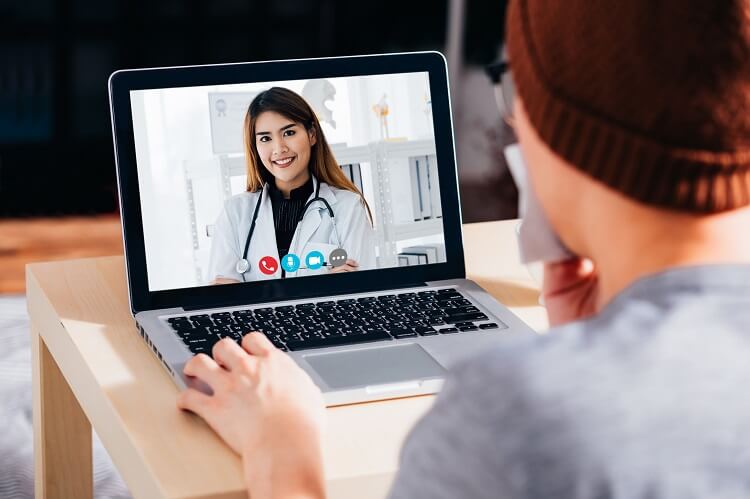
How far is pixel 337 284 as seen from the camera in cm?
126

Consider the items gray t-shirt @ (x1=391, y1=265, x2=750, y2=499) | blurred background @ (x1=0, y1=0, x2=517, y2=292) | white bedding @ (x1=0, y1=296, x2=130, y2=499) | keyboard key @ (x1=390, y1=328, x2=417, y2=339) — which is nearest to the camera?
gray t-shirt @ (x1=391, y1=265, x2=750, y2=499)

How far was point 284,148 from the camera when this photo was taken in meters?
1.24

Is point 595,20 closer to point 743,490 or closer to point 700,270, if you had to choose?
point 700,270

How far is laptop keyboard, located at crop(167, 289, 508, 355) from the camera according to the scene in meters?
1.12

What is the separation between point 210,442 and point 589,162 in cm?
46

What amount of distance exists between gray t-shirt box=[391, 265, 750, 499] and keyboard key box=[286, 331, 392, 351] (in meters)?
0.55

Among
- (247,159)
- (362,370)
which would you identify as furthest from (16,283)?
(362,370)

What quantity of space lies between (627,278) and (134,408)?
0.54 m

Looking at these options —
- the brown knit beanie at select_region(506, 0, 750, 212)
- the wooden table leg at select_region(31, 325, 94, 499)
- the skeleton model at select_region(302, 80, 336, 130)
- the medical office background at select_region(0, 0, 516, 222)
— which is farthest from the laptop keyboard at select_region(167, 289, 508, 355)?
the medical office background at select_region(0, 0, 516, 222)

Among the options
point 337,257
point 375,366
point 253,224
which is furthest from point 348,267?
point 375,366

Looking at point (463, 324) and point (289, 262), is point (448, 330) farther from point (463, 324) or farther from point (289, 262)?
point (289, 262)

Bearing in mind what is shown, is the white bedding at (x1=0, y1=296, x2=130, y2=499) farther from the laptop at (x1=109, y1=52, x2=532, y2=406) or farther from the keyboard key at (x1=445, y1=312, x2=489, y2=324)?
the keyboard key at (x1=445, y1=312, x2=489, y2=324)

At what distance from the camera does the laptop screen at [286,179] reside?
1.22 meters

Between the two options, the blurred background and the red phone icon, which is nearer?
the red phone icon
